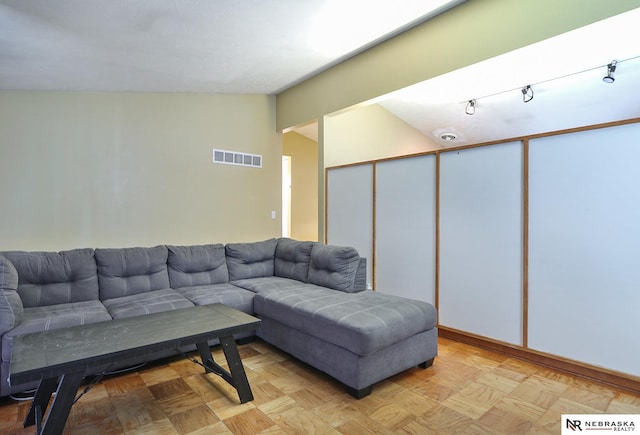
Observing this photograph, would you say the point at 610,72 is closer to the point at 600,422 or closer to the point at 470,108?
the point at 470,108

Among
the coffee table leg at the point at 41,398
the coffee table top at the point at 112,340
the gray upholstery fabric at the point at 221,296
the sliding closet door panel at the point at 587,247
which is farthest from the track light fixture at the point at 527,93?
the coffee table leg at the point at 41,398

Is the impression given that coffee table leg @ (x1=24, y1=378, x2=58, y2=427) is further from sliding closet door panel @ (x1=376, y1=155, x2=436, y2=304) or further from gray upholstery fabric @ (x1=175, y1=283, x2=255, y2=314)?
sliding closet door panel @ (x1=376, y1=155, x2=436, y2=304)

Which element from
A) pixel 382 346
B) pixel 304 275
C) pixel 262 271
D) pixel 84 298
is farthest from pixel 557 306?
pixel 84 298

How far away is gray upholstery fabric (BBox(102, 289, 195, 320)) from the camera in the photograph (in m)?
2.62

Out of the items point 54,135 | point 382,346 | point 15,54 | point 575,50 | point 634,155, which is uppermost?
point 575,50

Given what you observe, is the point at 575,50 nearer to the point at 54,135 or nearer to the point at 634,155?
the point at 634,155

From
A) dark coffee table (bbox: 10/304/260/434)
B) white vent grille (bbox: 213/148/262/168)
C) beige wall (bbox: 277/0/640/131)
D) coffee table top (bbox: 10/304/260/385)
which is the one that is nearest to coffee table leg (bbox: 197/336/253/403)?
dark coffee table (bbox: 10/304/260/434)

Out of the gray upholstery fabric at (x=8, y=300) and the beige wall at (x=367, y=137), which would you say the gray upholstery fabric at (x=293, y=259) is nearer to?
the beige wall at (x=367, y=137)

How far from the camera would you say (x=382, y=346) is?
2205mm

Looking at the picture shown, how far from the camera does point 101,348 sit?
68.1 inches

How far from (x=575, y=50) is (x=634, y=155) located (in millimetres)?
1568

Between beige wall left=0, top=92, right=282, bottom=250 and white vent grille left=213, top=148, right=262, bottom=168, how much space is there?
77 mm

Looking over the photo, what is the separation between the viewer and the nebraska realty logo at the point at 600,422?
1.89m

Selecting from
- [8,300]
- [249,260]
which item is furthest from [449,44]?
[8,300]
